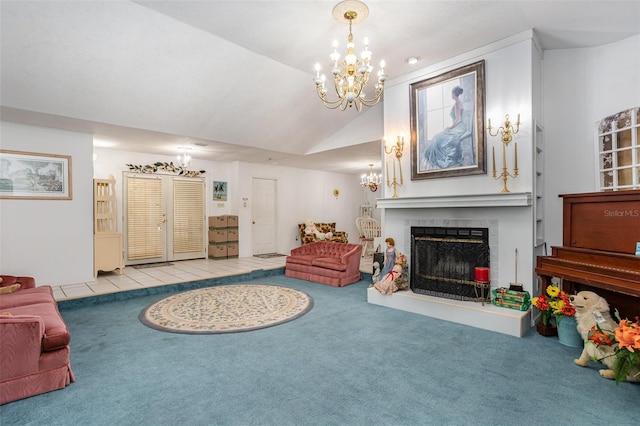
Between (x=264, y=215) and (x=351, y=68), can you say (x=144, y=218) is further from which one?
(x=351, y=68)

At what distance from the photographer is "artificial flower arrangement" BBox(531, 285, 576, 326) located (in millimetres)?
2971

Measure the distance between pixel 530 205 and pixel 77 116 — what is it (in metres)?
5.70

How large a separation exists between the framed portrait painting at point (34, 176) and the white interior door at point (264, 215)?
4050 millimetres

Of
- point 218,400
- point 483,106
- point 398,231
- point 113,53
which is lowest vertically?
point 218,400

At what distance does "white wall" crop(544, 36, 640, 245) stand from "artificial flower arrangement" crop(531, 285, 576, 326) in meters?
0.96

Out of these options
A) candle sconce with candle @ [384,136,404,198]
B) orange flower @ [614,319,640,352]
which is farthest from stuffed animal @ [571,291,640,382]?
candle sconce with candle @ [384,136,404,198]

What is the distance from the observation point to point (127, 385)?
2.39 meters

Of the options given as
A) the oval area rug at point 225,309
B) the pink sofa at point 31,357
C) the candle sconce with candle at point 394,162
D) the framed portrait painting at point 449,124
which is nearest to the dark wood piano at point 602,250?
the framed portrait painting at point 449,124

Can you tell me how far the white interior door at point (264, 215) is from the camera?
843 centimetres

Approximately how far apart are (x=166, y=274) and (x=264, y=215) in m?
3.18

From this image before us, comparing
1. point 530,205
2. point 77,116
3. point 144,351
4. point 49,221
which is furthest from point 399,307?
point 49,221

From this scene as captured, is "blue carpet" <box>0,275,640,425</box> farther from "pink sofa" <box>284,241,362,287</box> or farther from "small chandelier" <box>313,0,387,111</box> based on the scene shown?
"small chandelier" <box>313,0,387,111</box>

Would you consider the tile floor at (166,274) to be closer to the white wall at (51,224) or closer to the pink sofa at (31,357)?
the white wall at (51,224)

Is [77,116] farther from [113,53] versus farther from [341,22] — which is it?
[341,22]
